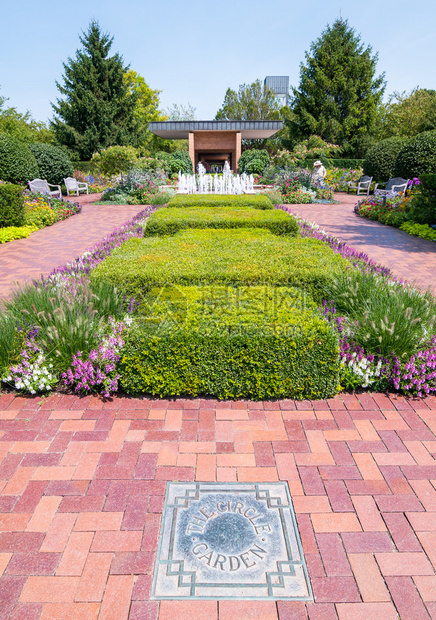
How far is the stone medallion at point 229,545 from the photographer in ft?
6.46

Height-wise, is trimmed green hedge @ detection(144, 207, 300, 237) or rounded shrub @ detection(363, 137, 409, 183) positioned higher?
rounded shrub @ detection(363, 137, 409, 183)

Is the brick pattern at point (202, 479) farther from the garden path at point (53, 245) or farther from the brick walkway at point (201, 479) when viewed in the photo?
the garden path at point (53, 245)

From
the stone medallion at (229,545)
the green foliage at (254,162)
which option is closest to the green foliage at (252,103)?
the green foliage at (254,162)

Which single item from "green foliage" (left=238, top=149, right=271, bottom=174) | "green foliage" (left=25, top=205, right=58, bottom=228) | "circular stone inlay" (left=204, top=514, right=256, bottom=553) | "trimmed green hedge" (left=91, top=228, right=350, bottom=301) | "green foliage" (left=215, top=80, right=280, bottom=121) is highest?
"green foliage" (left=215, top=80, right=280, bottom=121)

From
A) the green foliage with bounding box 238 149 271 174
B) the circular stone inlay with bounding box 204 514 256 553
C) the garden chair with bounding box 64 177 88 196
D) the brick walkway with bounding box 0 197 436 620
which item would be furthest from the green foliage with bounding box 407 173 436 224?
the garden chair with bounding box 64 177 88 196

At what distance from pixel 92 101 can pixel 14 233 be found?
22538 mm

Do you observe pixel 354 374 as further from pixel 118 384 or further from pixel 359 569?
pixel 118 384

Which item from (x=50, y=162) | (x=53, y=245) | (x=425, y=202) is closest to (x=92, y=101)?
(x=50, y=162)

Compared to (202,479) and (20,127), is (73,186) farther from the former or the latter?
(202,479)

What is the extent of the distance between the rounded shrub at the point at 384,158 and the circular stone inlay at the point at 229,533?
20.4 meters

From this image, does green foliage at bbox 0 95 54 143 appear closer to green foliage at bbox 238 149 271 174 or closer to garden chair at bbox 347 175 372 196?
green foliage at bbox 238 149 271 174

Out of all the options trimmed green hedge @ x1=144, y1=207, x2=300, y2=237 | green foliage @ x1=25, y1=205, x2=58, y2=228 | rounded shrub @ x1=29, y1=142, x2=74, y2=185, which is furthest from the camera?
rounded shrub @ x1=29, y1=142, x2=74, y2=185

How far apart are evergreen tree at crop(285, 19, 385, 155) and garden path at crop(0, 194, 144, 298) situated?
2355cm

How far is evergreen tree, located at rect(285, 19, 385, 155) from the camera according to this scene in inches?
1230
